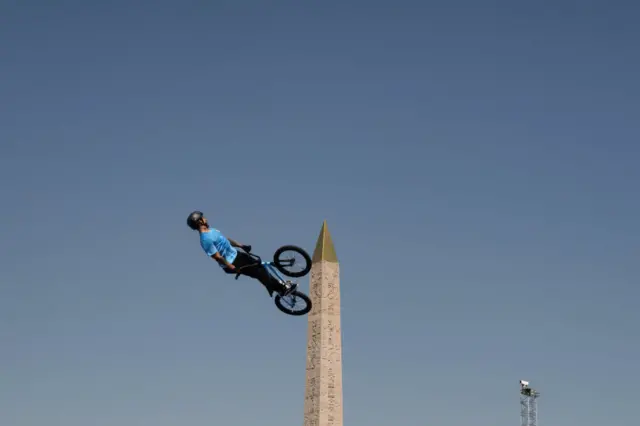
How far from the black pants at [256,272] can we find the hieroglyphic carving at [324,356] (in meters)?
25.2

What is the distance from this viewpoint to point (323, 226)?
53.5m

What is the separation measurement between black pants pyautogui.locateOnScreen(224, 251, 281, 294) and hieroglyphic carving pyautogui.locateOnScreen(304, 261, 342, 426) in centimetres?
2515

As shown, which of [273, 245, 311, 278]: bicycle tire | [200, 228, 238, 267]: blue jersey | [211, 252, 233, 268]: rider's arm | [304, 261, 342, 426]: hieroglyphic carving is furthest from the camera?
[304, 261, 342, 426]: hieroglyphic carving

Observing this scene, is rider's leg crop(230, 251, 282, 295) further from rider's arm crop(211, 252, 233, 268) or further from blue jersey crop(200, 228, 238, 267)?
rider's arm crop(211, 252, 233, 268)

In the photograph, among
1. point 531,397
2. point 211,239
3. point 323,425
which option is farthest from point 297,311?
point 531,397

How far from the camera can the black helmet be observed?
814 inches

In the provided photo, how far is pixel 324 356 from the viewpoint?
4725 centimetres

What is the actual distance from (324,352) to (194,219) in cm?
2727

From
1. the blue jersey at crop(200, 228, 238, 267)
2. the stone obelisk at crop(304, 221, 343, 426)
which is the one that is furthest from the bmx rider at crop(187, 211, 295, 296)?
the stone obelisk at crop(304, 221, 343, 426)

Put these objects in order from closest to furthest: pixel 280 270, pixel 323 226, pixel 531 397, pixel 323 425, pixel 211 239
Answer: pixel 211 239 < pixel 280 270 < pixel 323 425 < pixel 323 226 < pixel 531 397

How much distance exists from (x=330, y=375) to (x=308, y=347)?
1742 millimetres

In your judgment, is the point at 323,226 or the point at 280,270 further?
the point at 323,226

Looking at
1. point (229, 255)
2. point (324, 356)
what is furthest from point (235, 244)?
point (324, 356)

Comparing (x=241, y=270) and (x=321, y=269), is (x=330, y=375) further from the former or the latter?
(x=241, y=270)
